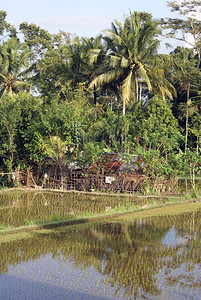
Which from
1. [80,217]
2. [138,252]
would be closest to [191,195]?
[80,217]

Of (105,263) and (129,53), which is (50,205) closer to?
(105,263)

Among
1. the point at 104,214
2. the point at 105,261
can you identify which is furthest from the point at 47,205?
the point at 105,261

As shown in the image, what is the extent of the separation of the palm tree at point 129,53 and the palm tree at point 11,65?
20.4 feet

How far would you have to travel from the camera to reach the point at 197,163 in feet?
48.0

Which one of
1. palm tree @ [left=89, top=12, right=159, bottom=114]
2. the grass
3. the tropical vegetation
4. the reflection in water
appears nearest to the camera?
the reflection in water

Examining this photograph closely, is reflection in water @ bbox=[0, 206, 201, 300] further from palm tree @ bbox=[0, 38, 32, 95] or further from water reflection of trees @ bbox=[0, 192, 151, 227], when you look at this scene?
palm tree @ bbox=[0, 38, 32, 95]

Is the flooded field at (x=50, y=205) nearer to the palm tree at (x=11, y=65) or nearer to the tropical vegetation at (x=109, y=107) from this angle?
the tropical vegetation at (x=109, y=107)

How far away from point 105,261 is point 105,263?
0.10 metres

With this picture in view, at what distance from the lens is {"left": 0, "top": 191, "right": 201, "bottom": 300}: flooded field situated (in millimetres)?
5652

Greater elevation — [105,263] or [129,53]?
[129,53]

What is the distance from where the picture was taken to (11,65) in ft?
83.8

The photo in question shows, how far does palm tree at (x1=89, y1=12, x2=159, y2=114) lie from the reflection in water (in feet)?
38.8

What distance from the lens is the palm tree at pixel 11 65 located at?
25.3 metres

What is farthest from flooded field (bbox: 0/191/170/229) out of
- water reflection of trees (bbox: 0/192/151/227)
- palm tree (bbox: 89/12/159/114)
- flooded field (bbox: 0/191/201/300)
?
palm tree (bbox: 89/12/159/114)
